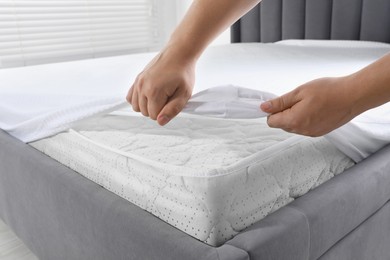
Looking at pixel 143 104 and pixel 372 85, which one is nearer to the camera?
pixel 372 85

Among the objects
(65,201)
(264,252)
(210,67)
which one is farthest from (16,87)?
(264,252)

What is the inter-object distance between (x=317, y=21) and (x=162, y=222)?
205cm

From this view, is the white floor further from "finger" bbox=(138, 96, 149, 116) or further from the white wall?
the white wall

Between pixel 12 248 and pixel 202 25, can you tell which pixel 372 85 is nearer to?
pixel 202 25

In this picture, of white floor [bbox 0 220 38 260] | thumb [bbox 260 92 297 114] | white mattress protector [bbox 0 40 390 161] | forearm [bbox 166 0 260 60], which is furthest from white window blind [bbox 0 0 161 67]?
thumb [bbox 260 92 297 114]

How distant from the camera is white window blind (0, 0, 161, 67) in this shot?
8.54 feet

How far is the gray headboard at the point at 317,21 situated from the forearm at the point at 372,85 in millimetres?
1682

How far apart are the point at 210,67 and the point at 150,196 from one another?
0.98m

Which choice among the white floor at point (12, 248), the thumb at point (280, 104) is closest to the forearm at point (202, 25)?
the thumb at point (280, 104)

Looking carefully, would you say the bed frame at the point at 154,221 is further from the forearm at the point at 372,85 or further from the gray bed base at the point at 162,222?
the forearm at the point at 372,85

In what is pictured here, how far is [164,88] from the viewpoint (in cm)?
84

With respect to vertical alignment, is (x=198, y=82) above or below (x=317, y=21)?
below

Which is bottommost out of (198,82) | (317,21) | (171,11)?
(198,82)

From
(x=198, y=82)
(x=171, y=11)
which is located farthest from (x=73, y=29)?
(x=198, y=82)
